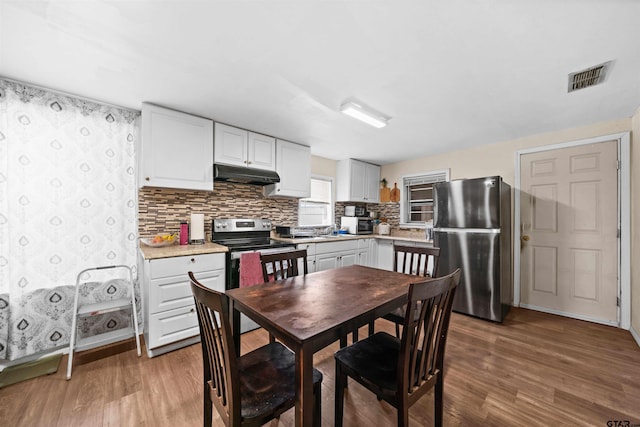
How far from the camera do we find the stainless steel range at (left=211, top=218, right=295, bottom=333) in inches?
100

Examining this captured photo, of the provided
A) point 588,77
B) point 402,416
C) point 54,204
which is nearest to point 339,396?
point 402,416

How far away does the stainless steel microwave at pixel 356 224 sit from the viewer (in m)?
4.35

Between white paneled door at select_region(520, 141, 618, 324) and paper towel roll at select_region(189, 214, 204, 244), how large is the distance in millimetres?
4077

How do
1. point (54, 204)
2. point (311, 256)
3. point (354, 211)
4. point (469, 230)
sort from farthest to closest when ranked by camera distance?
point (354, 211) → point (311, 256) → point (469, 230) → point (54, 204)

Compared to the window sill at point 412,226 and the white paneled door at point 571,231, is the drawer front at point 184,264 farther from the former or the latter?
the white paneled door at point 571,231

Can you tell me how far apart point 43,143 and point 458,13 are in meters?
3.22

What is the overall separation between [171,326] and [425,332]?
84.6 inches

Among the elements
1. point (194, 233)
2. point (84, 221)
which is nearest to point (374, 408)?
point (194, 233)

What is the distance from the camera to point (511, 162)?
11.2ft

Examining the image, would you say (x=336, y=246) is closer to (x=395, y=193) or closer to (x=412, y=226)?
(x=412, y=226)

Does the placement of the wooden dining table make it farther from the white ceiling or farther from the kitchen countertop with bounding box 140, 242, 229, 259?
the white ceiling

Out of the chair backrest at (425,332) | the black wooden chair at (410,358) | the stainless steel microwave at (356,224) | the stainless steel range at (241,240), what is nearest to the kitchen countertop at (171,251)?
the stainless steel range at (241,240)

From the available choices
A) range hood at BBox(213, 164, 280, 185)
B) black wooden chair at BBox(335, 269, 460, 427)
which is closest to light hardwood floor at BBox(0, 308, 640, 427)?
black wooden chair at BBox(335, 269, 460, 427)

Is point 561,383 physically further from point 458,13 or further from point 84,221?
point 84,221
